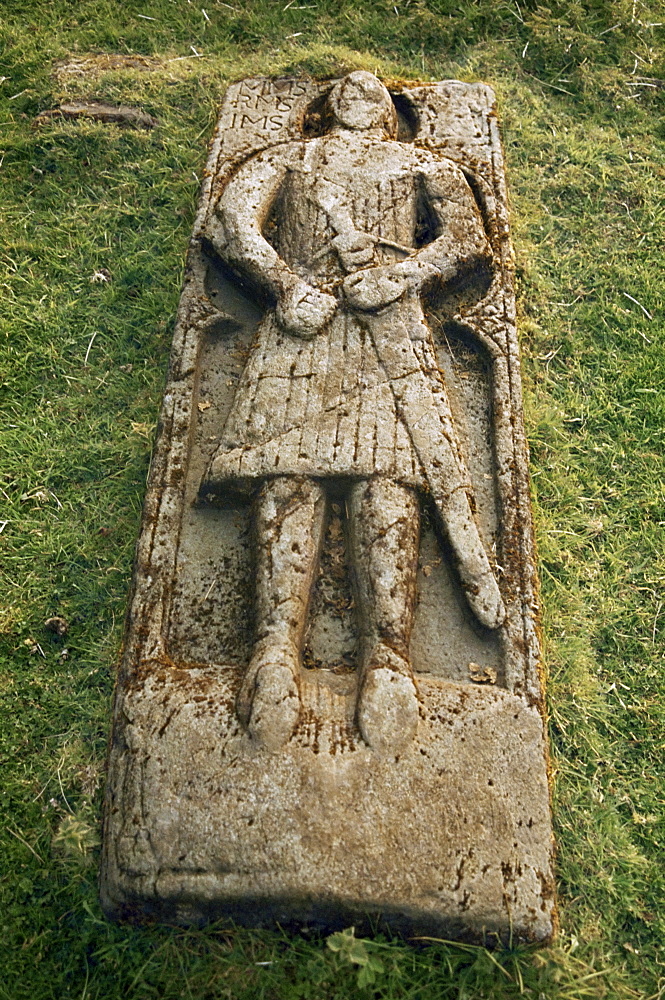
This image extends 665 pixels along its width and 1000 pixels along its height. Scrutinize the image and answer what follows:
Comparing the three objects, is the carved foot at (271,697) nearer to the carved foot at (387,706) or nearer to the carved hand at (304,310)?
the carved foot at (387,706)

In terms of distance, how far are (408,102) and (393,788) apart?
356cm

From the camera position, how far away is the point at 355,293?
3520 mm

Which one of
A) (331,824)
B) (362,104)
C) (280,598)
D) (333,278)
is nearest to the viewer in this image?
(331,824)

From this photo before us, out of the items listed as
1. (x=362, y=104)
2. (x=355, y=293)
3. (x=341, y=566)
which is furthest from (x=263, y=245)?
(x=341, y=566)

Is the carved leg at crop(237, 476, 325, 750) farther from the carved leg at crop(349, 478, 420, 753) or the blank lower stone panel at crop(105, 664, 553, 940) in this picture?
the carved leg at crop(349, 478, 420, 753)

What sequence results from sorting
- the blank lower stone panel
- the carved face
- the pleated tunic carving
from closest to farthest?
1. the blank lower stone panel
2. the pleated tunic carving
3. the carved face

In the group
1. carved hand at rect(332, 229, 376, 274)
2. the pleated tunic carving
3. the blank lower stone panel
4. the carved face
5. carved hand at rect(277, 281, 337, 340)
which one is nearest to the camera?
the blank lower stone panel

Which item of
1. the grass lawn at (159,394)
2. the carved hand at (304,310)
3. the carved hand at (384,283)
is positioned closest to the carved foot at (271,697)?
the grass lawn at (159,394)

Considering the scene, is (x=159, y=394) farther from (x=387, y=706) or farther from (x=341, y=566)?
(x=387, y=706)

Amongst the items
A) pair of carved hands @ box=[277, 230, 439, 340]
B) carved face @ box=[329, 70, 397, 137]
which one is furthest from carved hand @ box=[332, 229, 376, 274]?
carved face @ box=[329, 70, 397, 137]

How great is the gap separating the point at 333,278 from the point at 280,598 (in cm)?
150

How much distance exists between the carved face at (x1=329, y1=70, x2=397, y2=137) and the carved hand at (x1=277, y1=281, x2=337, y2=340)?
1.16m

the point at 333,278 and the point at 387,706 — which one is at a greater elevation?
the point at 333,278

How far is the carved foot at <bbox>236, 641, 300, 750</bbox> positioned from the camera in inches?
109
